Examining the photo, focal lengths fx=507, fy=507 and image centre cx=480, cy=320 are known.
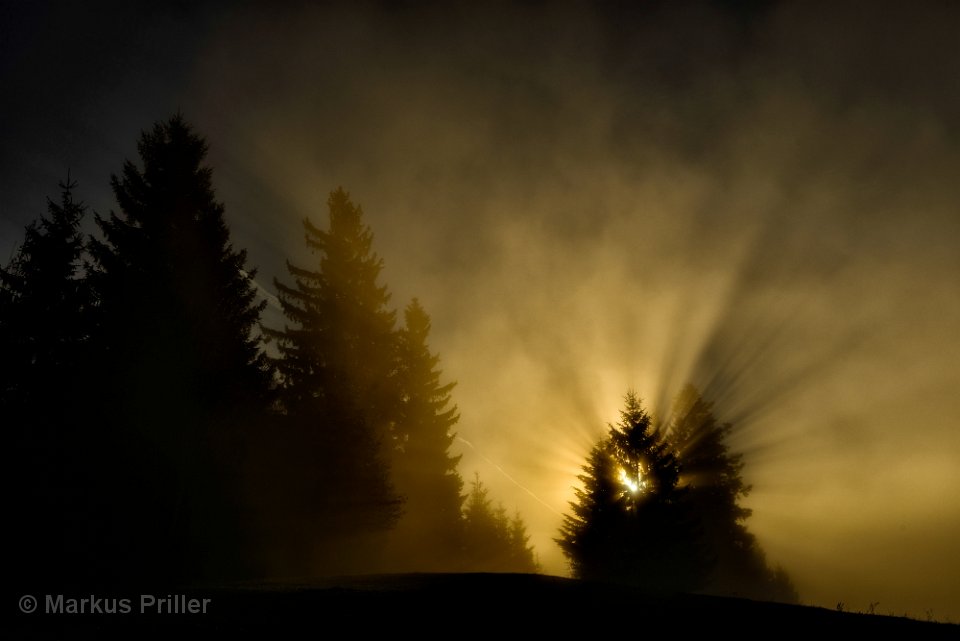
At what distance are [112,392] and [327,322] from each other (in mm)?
10658

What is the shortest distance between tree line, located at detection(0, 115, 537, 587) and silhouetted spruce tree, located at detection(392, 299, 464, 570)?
165 inches

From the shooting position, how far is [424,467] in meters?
29.1

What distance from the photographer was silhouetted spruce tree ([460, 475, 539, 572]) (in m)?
31.0

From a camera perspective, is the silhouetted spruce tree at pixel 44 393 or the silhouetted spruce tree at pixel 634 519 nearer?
the silhouetted spruce tree at pixel 44 393

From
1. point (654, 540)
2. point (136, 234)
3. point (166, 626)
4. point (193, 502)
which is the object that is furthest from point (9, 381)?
point (654, 540)

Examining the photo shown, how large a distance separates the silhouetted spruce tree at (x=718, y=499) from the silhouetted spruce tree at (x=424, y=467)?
13.5 meters

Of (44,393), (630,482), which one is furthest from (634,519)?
(44,393)

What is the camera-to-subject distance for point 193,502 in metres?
15.1

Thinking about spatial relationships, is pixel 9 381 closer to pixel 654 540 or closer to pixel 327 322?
pixel 327 322

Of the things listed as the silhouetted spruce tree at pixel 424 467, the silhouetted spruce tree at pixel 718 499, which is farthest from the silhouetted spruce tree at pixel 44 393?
the silhouetted spruce tree at pixel 718 499

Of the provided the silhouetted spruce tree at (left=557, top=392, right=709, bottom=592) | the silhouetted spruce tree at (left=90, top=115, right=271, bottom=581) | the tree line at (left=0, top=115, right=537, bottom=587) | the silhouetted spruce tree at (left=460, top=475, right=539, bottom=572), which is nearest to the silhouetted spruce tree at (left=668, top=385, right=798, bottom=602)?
the silhouetted spruce tree at (left=557, top=392, right=709, bottom=592)

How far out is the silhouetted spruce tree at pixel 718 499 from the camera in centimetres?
2861

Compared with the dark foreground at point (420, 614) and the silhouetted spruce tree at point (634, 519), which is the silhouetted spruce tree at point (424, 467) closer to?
the silhouetted spruce tree at point (634, 519)

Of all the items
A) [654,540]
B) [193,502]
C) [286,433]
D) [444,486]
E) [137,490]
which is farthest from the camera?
[444,486]
